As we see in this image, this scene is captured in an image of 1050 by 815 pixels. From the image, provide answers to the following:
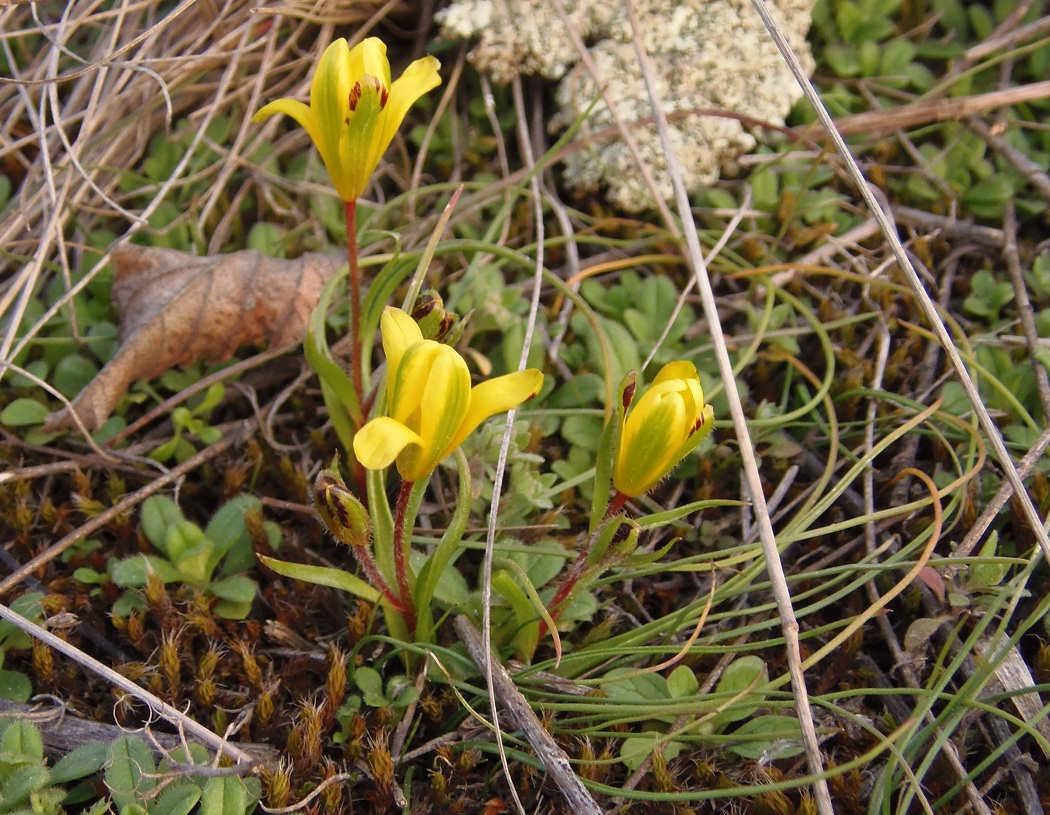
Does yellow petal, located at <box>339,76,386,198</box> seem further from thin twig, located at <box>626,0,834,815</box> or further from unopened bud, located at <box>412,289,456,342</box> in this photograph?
thin twig, located at <box>626,0,834,815</box>

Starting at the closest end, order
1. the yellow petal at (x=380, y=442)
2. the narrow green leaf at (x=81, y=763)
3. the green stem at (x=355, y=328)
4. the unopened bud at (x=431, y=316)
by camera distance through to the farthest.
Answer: the yellow petal at (x=380, y=442)
the narrow green leaf at (x=81, y=763)
the unopened bud at (x=431, y=316)
the green stem at (x=355, y=328)

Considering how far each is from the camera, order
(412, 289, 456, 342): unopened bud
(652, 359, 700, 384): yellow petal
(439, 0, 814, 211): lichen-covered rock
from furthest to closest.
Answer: (439, 0, 814, 211): lichen-covered rock, (412, 289, 456, 342): unopened bud, (652, 359, 700, 384): yellow petal

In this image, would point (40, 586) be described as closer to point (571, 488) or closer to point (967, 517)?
point (571, 488)

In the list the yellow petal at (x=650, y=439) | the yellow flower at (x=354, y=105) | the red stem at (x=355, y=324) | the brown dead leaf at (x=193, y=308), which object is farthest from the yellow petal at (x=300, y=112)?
the yellow petal at (x=650, y=439)

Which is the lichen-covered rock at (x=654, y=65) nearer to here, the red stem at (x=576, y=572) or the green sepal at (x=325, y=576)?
the red stem at (x=576, y=572)

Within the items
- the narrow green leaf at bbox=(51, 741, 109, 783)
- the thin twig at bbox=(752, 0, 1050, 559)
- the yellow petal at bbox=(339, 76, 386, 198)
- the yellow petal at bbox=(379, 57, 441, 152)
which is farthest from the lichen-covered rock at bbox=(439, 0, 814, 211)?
the narrow green leaf at bbox=(51, 741, 109, 783)

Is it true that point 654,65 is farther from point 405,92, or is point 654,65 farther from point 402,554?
point 402,554
